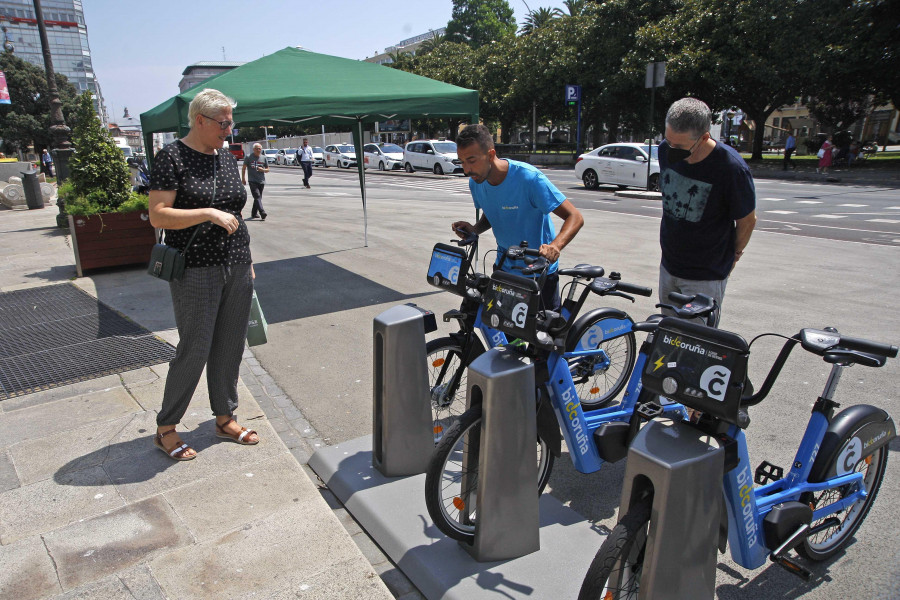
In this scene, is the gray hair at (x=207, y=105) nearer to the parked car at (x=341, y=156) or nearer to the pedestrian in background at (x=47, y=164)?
the parked car at (x=341, y=156)

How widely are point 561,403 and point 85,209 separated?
7732 mm

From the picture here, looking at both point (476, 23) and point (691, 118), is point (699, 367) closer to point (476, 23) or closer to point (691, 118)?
point (691, 118)

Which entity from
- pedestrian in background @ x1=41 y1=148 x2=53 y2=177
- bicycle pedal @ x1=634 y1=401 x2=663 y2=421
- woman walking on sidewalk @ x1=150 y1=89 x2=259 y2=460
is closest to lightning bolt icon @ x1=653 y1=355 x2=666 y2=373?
bicycle pedal @ x1=634 y1=401 x2=663 y2=421

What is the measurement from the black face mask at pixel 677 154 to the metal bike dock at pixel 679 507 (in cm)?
172

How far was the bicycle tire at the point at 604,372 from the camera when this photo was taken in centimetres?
397

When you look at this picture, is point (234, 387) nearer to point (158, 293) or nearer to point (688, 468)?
point (688, 468)

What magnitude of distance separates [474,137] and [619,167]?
1817 cm

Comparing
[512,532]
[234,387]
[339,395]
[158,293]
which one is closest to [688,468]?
[512,532]

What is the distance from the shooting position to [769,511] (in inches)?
96.2

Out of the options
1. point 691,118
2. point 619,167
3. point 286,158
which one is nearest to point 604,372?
point 691,118

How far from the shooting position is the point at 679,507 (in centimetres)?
190

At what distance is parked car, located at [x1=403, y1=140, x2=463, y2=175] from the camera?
104 ft

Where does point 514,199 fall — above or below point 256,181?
above

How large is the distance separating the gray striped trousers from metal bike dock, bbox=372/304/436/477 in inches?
35.2
